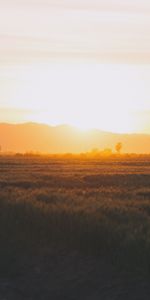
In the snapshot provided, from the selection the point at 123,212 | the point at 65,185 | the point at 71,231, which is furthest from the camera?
the point at 65,185

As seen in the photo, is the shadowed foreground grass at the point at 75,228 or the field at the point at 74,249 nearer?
the field at the point at 74,249

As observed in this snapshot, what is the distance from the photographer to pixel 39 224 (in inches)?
866

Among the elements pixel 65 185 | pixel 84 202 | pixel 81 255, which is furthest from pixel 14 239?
pixel 65 185

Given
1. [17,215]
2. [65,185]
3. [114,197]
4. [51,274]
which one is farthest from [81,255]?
[65,185]

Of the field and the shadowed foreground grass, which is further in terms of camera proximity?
the shadowed foreground grass

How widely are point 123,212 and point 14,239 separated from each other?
3.95 meters

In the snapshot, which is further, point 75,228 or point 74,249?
point 75,228

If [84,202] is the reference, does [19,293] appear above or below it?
below

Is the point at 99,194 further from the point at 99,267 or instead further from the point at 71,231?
the point at 99,267

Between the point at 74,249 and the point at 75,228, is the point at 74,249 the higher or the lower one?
the lower one

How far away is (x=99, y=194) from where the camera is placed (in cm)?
3008

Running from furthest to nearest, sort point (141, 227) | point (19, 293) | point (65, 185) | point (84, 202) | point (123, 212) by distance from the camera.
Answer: point (65, 185), point (84, 202), point (123, 212), point (141, 227), point (19, 293)

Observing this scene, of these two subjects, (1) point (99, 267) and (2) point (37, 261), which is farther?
(2) point (37, 261)

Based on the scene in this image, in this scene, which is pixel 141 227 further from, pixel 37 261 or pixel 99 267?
pixel 37 261
